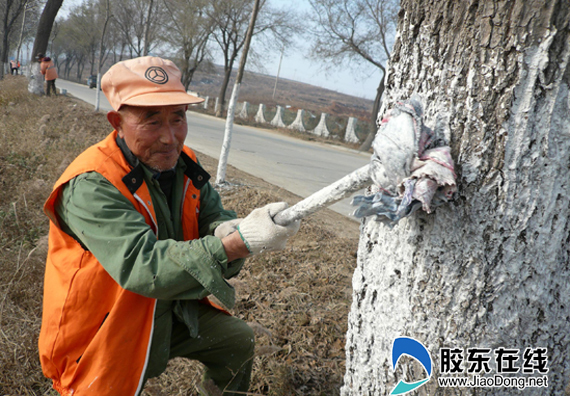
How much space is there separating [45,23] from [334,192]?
17661 millimetres

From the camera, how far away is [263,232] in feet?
5.32

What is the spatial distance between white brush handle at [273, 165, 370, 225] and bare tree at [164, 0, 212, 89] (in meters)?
24.4

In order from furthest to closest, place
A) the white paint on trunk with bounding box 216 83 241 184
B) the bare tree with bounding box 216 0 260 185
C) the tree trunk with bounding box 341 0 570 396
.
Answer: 1. the white paint on trunk with bounding box 216 83 241 184
2. the bare tree with bounding box 216 0 260 185
3. the tree trunk with bounding box 341 0 570 396

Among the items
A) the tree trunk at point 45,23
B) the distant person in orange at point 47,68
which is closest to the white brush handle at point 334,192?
the tree trunk at point 45,23

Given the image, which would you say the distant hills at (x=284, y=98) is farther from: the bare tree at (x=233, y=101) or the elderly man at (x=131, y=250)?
the elderly man at (x=131, y=250)

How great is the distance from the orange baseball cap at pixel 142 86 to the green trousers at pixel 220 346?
1060mm

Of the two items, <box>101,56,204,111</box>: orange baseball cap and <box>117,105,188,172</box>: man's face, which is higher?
<box>101,56,204,111</box>: orange baseball cap

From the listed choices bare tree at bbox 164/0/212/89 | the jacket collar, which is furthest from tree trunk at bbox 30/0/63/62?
the jacket collar

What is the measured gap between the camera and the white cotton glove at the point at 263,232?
1.62 metres

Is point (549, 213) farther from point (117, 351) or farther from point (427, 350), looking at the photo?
point (117, 351)

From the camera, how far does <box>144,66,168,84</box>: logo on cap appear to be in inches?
73.4

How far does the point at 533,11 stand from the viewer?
1212 mm

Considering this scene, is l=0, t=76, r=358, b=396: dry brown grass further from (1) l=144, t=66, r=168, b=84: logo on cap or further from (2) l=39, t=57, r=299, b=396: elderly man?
(1) l=144, t=66, r=168, b=84: logo on cap

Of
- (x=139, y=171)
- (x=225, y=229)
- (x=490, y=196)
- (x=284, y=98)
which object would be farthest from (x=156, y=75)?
(x=284, y=98)
